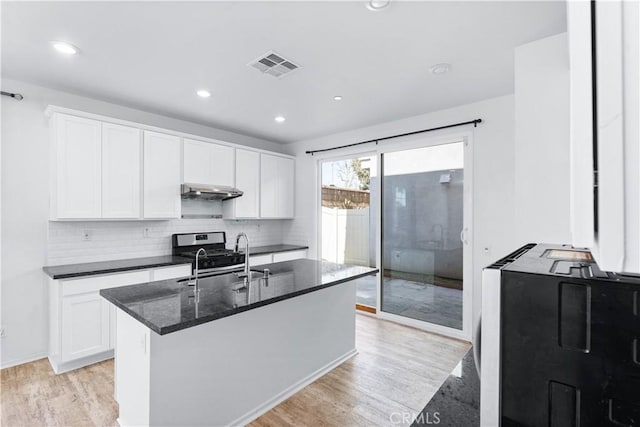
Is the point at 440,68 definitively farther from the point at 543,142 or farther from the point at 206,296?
the point at 206,296

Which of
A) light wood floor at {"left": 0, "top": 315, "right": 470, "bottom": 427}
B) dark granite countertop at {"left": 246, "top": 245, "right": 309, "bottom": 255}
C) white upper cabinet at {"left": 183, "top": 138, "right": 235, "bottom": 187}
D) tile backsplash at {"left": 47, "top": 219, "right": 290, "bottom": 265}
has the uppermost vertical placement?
white upper cabinet at {"left": 183, "top": 138, "right": 235, "bottom": 187}

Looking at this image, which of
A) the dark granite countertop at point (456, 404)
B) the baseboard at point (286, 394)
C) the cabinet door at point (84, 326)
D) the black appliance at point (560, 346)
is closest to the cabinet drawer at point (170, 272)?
the cabinet door at point (84, 326)

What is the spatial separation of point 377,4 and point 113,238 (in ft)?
11.3

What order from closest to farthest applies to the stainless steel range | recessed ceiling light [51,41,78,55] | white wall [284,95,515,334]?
recessed ceiling light [51,41,78,55] < white wall [284,95,515,334] < the stainless steel range

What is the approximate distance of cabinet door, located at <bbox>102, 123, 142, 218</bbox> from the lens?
3254mm

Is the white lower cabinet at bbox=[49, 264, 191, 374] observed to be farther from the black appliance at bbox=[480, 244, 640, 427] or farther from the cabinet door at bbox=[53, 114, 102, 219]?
the black appliance at bbox=[480, 244, 640, 427]

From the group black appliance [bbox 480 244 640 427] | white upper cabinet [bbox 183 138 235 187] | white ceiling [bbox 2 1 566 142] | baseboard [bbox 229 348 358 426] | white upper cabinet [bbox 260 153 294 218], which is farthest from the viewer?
white upper cabinet [bbox 260 153 294 218]

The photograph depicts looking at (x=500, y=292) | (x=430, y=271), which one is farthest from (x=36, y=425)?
(x=430, y=271)

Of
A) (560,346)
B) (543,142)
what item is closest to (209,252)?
(543,142)

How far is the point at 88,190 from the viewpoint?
3.14 meters

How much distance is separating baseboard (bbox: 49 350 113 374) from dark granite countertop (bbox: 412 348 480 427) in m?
3.34

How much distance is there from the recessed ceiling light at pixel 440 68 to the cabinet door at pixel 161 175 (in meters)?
2.91

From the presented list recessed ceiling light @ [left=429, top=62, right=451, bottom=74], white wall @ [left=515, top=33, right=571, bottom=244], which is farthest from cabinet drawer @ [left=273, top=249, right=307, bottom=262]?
white wall @ [left=515, top=33, right=571, bottom=244]

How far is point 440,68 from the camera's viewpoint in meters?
2.70
